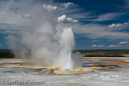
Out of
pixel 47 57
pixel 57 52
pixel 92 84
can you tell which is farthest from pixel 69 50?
pixel 92 84

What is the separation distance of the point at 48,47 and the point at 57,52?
2069mm

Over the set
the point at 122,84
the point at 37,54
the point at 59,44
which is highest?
the point at 59,44

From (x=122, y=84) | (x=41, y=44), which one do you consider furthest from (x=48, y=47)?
(x=122, y=84)

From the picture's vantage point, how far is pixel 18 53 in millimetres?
36469

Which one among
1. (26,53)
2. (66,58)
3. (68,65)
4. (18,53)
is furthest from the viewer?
(18,53)

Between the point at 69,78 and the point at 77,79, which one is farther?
the point at 69,78

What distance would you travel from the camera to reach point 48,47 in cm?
2225

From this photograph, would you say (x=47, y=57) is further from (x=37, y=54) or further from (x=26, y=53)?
(x=26, y=53)

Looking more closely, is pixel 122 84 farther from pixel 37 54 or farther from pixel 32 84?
pixel 37 54

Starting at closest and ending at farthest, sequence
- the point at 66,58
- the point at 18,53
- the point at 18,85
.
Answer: the point at 18,85 → the point at 66,58 → the point at 18,53

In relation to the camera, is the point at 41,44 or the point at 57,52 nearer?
the point at 57,52

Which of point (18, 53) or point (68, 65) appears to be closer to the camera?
point (68, 65)

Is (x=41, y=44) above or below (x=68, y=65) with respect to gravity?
above

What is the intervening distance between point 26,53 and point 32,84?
24.0 m
